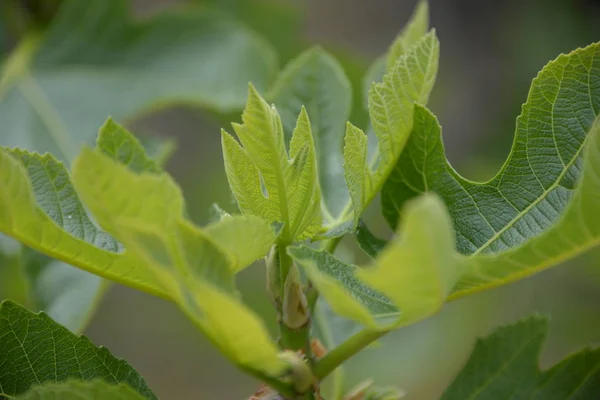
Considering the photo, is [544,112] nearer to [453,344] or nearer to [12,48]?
[12,48]

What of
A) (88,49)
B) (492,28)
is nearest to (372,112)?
(88,49)

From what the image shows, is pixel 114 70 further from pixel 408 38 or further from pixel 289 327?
pixel 289 327

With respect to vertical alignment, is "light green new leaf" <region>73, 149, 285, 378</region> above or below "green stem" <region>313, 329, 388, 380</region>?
above

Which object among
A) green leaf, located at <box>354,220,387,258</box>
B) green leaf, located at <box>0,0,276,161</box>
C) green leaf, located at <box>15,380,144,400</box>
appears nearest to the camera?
green leaf, located at <box>15,380,144,400</box>

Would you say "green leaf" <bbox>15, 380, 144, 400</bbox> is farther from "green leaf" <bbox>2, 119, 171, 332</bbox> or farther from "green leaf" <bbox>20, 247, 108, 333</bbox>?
"green leaf" <bbox>20, 247, 108, 333</bbox>

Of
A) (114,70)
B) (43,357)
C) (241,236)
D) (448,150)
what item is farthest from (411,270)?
(448,150)

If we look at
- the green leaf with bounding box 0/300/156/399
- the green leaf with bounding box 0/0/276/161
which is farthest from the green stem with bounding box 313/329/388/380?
the green leaf with bounding box 0/0/276/161
